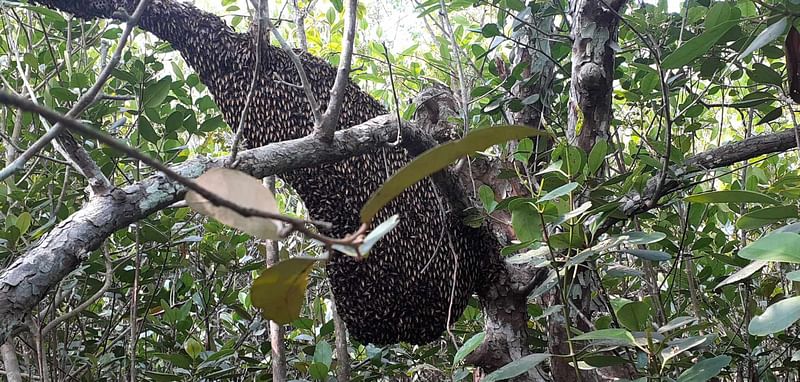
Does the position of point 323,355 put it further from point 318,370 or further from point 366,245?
point 366,245

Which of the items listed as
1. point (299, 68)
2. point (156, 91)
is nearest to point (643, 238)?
point (299, 68)

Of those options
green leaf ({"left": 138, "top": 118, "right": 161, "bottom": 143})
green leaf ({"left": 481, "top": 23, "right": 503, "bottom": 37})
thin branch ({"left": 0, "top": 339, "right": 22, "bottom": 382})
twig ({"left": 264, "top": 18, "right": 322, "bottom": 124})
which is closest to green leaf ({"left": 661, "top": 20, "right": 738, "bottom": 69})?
twig ({"left": 264, "top": 18, "right": 322, "bottom": 124})

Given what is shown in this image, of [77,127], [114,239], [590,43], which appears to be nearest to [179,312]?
[114,239]

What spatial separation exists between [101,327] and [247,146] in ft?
3.22

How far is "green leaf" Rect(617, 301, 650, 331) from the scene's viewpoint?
906 mm

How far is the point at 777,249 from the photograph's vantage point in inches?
22.5

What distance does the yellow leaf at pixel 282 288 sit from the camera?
1.26ft

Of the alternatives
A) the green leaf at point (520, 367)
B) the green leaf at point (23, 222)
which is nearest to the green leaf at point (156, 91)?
the green leaf at point (23, 222)

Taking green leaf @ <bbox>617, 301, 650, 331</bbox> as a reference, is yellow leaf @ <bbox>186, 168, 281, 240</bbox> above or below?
above

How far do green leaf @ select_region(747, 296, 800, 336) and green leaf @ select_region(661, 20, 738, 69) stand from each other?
31 cm

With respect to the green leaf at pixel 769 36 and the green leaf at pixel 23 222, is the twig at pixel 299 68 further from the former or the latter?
the green leaf at pixel 23 222

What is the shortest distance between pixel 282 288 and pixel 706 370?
0.68 meters

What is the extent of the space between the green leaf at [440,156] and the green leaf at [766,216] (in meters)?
0.67

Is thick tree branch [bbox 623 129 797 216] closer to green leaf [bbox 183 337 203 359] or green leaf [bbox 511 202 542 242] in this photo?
green leaf [bbox 511 202 542 242]
